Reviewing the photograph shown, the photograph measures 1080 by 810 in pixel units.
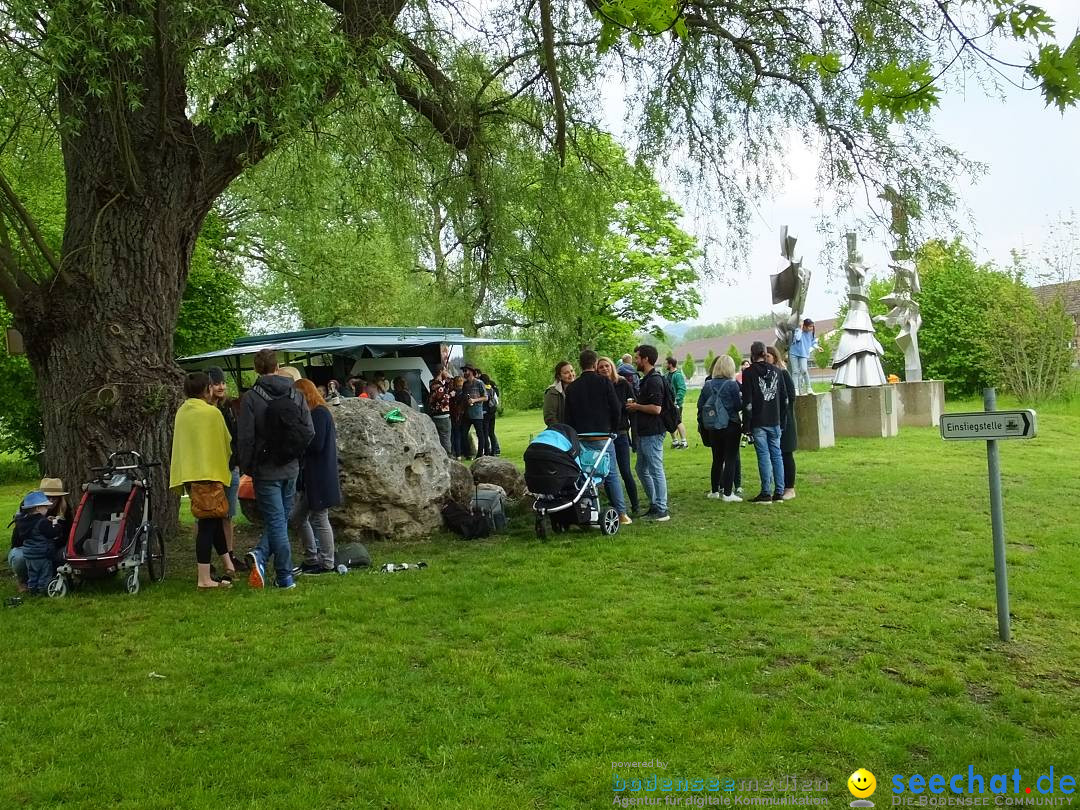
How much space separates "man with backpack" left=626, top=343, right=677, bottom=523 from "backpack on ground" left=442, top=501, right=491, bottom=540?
1.70 m

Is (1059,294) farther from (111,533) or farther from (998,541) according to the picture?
(111,533)

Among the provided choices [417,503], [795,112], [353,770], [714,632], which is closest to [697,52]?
[795,112]

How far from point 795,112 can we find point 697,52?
1198 millimetres

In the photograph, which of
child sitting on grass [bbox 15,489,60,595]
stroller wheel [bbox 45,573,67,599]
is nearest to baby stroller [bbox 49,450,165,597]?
stroller wheel [bbox 45,573,67,599]

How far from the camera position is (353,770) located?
3.62 metres

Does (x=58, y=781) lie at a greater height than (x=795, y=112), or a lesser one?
lesser

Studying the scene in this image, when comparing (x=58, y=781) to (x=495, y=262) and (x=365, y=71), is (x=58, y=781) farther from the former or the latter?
(x=495, y=262)

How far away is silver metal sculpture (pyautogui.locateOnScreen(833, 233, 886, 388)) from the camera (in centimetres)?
1766

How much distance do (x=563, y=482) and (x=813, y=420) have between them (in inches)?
306

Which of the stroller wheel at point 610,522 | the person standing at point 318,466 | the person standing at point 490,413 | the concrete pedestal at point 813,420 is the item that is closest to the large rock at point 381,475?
the person standing at point 318,466

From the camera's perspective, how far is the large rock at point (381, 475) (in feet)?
28.0

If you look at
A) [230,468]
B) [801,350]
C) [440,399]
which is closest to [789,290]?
[801,350]

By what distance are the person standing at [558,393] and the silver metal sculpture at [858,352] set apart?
903cm

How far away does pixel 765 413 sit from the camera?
9586 millimetres
